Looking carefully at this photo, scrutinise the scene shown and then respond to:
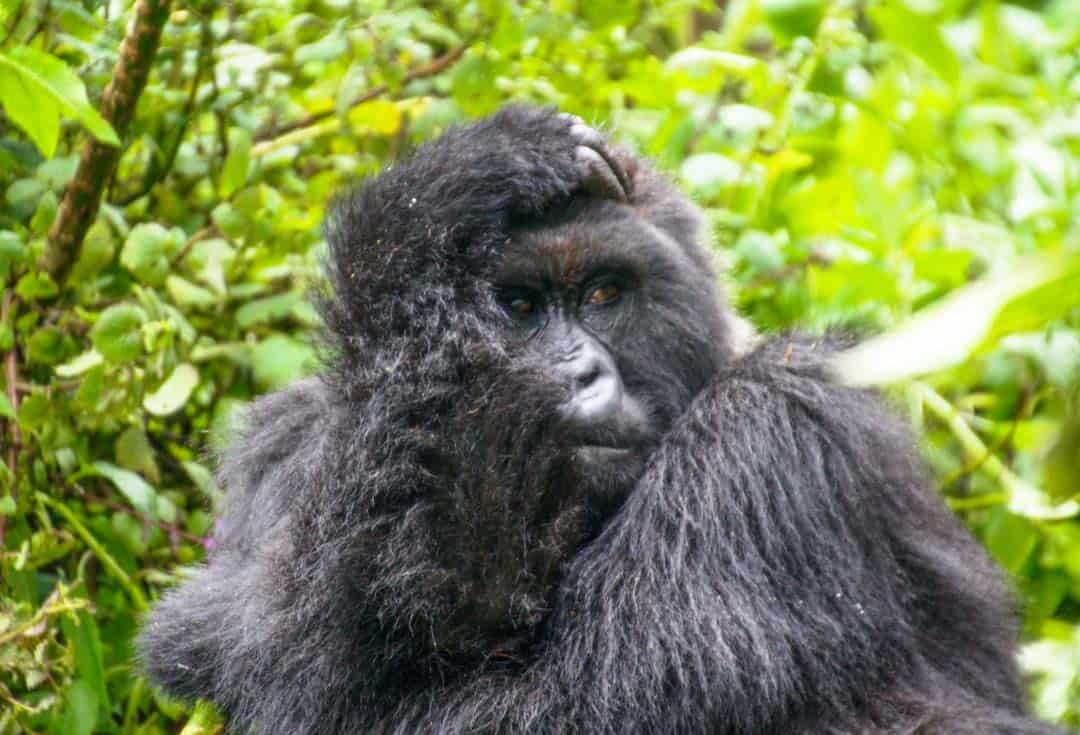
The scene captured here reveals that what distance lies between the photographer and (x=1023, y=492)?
10.1ft

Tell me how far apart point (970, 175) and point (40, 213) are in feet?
7.36

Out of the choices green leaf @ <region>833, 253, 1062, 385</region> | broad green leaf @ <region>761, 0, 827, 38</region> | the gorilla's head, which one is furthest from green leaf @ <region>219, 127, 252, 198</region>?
green leaf @ <region>833, 253, 1062, 385</region>

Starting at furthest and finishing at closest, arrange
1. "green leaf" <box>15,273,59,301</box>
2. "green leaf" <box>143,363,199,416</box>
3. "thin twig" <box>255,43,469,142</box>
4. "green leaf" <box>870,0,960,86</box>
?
1. "thin twig" <box>255,43,469,142</box>
2. "green leaf" <box>143,363,199,416</box>
3. "green leaf" <box>15,273,59,301</box>
4. "green leaf" <box>870,0,960,86</box>

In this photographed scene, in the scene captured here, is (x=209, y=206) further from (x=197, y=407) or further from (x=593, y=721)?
(x=593, y=721)

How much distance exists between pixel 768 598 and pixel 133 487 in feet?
5.74

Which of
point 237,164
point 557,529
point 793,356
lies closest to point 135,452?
point 237,164

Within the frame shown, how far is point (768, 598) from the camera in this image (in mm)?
2463

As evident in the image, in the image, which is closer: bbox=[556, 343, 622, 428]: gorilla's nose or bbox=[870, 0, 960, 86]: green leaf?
bbox=[870, 0, 960, 86]: green leaf

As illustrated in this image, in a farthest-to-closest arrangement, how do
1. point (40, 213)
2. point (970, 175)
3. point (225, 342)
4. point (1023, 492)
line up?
point (225, 342), point (40, 213), point (1023, 492), point (970, 175)

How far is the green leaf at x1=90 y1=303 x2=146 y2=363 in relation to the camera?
326 cm

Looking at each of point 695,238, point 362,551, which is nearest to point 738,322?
point 695,238

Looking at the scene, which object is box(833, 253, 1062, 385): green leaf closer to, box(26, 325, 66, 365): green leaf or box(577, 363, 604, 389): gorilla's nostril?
box(577, 363, 604, 389): gorilla's nostril

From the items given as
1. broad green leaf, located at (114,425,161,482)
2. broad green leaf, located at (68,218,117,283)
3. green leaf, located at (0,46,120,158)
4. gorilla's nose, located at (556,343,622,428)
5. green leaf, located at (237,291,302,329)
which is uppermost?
green leaf, located at (0,46,120,158)

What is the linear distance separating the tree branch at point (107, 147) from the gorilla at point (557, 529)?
0.87 metres
